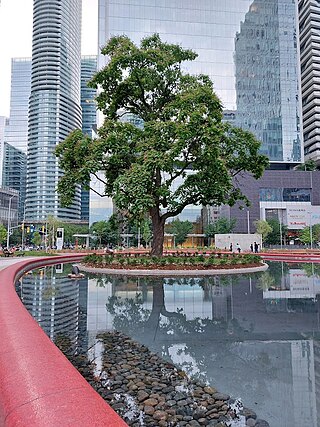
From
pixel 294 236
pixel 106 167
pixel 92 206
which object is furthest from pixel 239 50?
pixel 106 167

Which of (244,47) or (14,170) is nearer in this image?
(244,47)

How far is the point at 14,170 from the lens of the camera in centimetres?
16825

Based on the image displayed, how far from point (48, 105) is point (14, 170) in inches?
1571

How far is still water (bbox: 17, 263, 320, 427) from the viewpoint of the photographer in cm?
424

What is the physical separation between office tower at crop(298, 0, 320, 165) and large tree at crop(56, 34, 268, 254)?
92917 mm

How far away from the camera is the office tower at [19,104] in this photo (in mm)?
179750

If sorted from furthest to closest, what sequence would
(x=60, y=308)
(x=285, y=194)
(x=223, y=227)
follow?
(x=285, y=194) < (x=223, y=227) < (x=60, y=308)

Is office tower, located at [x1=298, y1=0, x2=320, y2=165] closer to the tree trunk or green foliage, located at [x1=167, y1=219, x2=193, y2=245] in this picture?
green foliage, located at [x1=167, y1=219, x2=193, y2=245]

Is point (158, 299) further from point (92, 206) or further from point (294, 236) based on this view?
point (92, 206)

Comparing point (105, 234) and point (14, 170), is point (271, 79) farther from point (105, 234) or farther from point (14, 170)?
point (14, 170)

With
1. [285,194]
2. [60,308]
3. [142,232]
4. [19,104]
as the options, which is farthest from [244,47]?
[19,104]

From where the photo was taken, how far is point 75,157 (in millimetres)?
A: 20891

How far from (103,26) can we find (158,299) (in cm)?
9578

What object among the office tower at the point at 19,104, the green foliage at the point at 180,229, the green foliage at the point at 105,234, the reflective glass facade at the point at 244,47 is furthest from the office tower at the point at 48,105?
the green foliage at the point at 180,229
